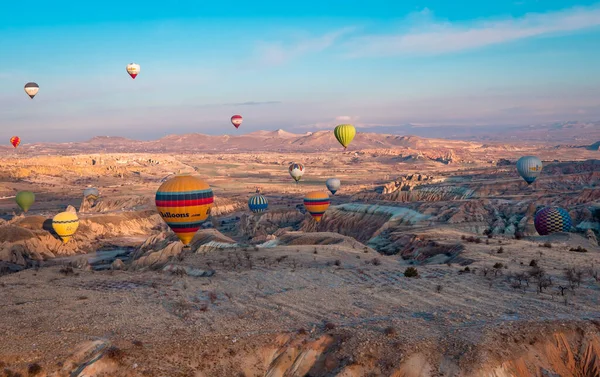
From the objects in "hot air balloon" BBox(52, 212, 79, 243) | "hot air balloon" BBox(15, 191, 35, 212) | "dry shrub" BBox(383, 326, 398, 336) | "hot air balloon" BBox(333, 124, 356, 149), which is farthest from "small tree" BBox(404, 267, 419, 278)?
"hot air balloon" BBox(15, 191, 35, 212)

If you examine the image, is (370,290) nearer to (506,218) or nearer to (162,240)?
(162,240)

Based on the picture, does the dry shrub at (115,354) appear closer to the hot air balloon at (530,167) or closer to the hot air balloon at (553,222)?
the hot air balloon at (553,222)

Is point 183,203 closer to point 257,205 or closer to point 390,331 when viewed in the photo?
point 390,331

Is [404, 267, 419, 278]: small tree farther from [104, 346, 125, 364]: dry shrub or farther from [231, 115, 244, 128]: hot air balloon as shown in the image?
[231, 115, 244, 128]: hot air balloon

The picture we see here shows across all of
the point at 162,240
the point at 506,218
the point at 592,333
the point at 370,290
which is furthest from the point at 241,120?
the point at 592,333

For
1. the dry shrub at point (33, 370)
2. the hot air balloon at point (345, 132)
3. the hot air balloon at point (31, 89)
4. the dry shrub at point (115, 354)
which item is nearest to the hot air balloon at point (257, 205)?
the hot air balloon at point (345, 132)
